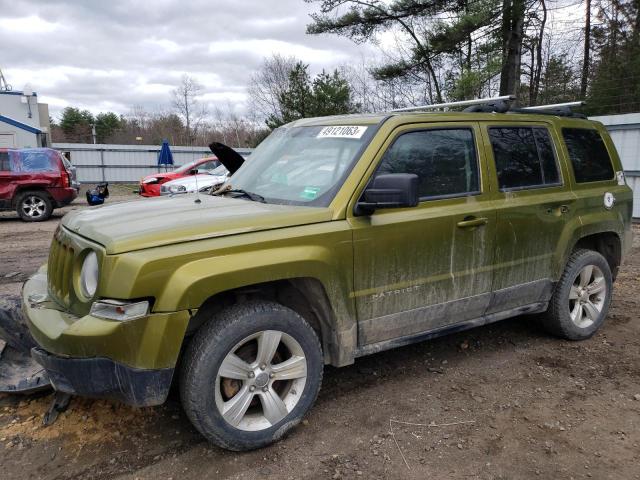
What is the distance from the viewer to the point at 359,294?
3.17 meters

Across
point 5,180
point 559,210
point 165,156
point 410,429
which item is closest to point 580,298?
point 559,210

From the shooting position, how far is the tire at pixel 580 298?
4.38 meters

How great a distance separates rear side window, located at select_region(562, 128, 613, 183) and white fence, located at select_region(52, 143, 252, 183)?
20.6m

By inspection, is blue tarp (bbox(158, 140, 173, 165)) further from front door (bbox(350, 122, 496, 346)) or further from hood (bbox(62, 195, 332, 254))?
front door (bbox(350, 122, 496, 346))

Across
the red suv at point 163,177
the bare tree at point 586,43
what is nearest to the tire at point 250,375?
the red suv at point 163,177

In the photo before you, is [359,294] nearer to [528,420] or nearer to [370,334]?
[370,334]

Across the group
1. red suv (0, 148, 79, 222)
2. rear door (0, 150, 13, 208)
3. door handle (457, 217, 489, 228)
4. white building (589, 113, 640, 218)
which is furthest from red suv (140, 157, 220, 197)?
door handle (457, 217, 489, 228)

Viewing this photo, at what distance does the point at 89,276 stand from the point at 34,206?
37.4 ft

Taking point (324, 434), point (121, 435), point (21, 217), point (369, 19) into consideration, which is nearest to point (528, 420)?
point (324, 434)

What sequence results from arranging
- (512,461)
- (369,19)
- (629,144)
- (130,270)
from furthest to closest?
1. (369,19)
2. (629,144)
3. (512,461)
4. (130,270)

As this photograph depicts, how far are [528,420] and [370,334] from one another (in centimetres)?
113

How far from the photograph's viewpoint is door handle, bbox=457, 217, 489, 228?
139 inches

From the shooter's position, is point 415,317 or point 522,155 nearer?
point 415,317

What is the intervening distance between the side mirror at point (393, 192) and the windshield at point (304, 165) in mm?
263
